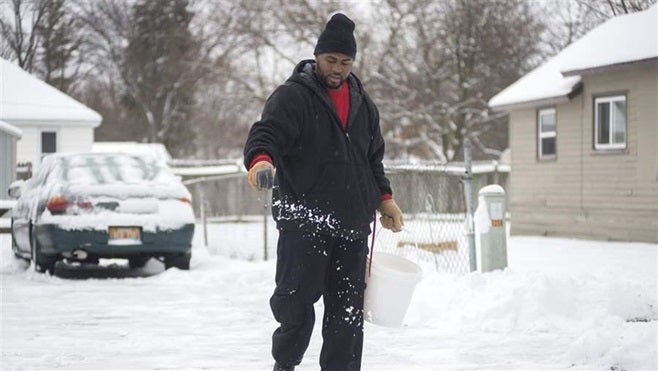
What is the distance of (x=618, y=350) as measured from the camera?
654cm

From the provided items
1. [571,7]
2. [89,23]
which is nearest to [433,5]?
[571,7]

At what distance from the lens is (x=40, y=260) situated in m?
13.0

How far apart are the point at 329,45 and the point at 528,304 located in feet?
12.6

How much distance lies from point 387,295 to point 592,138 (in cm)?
1745

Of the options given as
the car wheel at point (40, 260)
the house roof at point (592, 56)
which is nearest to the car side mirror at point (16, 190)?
the car wheel at point (40, 260)

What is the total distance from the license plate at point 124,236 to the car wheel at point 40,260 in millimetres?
762

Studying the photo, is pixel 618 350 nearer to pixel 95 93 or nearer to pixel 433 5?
pixel 433 5

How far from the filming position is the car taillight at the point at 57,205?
12664 mm

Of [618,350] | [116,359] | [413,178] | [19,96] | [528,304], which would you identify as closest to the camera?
[618,350]

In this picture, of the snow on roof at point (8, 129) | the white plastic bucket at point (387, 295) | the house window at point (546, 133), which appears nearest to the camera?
the white plastic bucket at point (387, 295)

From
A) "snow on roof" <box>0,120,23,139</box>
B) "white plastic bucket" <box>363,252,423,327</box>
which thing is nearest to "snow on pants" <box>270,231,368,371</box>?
"white plastic bucket" <box>363,252,423,327</box>

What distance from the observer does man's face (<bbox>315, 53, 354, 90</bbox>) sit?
563 centimetres

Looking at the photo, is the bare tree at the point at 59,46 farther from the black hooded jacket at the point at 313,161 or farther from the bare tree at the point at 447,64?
the black hooded jacket at the point at 313,161

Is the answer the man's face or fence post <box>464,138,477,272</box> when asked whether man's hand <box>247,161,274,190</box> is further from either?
fence post <box>464,138,477,272</box>
